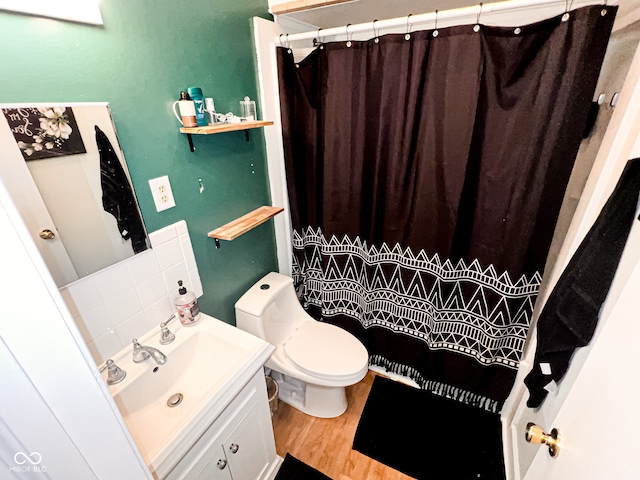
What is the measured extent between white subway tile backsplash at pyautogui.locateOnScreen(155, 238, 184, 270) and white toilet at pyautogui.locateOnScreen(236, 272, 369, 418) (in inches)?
16.7

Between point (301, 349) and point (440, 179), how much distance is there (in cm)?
110

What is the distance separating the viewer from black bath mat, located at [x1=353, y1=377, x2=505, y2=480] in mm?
1449

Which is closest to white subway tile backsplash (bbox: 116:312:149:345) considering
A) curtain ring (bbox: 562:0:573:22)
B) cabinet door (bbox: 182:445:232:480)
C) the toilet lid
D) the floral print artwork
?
cabinet door (bbox: 182:445:232:480)

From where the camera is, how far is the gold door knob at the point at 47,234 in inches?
32.7

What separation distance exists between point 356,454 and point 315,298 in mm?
867

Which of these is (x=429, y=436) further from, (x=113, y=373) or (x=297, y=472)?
(x=113, y=373)

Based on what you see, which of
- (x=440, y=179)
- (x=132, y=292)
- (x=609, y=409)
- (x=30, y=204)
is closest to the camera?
(x=609, y=409)

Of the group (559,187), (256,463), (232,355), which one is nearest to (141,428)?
(232,355)

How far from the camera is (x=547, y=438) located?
2.27 ft

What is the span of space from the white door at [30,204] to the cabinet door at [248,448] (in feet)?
2.55

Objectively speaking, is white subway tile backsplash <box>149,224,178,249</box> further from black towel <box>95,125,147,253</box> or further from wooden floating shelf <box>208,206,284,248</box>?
wooden floating shelf <box>208,206,284,248</box>

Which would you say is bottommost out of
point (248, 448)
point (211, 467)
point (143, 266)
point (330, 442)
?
point (330, 442)

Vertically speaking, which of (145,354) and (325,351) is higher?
(145,354)

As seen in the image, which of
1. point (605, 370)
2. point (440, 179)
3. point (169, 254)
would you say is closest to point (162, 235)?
point (169, 254)
